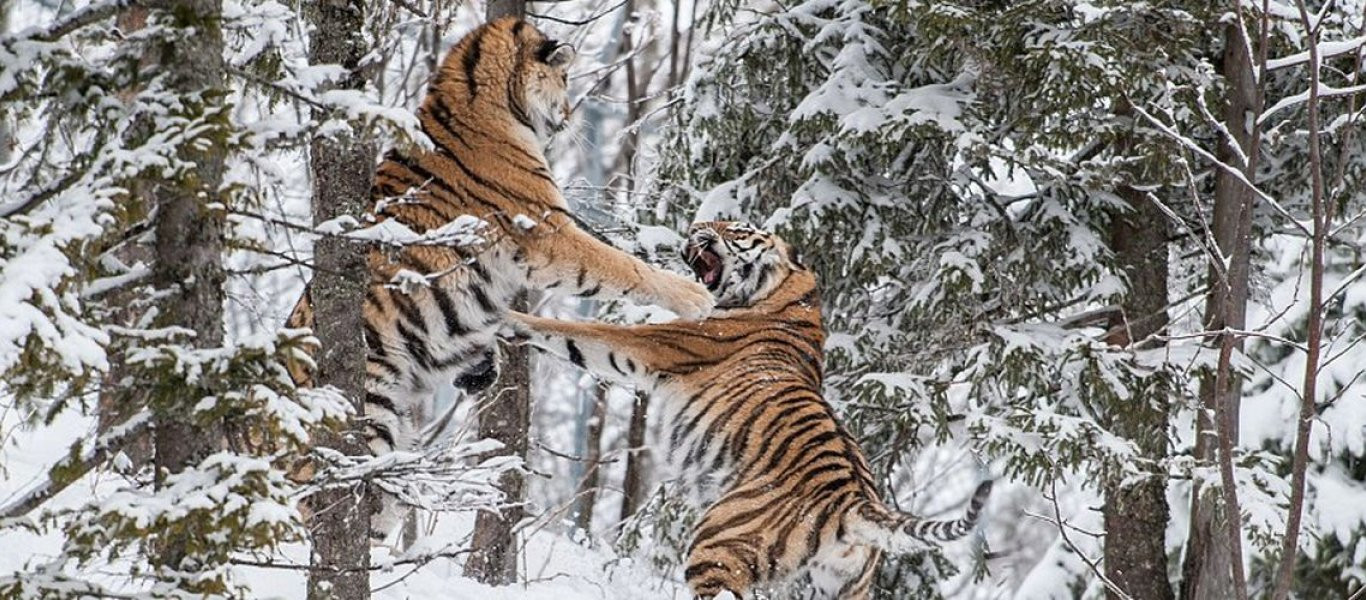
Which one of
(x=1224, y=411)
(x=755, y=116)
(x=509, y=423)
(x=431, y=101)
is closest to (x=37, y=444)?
(x=509, y=423)

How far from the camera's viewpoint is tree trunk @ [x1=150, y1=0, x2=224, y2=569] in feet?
11.3

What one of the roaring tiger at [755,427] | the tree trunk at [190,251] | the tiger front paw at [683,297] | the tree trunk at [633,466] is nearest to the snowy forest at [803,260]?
the tree trunk at [190,251]

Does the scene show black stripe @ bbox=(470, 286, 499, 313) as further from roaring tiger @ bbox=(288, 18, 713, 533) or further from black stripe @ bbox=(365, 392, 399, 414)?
black stripe @ bbox=(365, 392, 399, 414)

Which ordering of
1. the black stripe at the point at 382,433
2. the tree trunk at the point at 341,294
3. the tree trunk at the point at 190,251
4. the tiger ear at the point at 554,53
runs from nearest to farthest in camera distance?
the tree trunk at the point at 190,251 → the tree trunk at the point at 341,294 → the black stripe at the point at 382,433 → the tiger ear at the point at 554,53

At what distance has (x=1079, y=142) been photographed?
681 centimetres

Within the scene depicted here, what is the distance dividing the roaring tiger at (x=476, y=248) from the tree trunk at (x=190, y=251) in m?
1.96

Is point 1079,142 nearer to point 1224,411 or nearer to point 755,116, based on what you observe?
point 755,116

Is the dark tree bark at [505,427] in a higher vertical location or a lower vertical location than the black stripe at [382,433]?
higher

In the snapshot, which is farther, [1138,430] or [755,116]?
[755,116]

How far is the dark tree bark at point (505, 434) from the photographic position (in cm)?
705

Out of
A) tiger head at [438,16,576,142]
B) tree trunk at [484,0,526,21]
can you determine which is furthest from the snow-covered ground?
tree trunk at [484,0,526,21]

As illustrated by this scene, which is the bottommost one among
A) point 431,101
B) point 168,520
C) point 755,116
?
point 168,520

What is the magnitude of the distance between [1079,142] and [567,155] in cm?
1772

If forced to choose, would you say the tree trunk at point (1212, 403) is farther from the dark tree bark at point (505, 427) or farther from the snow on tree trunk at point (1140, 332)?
the dark tree bark at point (505, 427)
